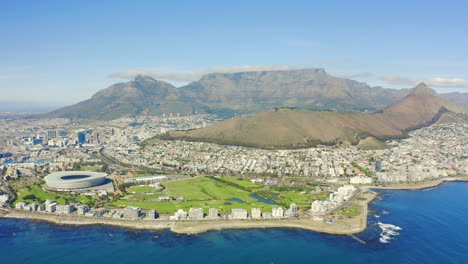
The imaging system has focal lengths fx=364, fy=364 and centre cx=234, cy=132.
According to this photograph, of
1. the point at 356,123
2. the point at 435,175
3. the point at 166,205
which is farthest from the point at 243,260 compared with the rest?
the point at 356,123

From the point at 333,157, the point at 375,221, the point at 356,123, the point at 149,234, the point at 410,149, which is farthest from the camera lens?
the point at 356,123

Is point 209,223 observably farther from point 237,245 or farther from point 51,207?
point 51,207

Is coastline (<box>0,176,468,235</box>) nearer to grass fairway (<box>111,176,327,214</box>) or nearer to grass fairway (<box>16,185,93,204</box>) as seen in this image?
grass fairway (<box>111,176,327,214</box>)

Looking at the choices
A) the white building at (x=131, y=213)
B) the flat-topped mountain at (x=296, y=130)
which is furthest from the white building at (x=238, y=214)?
the flat-topped mountain at (x=296, y=130)

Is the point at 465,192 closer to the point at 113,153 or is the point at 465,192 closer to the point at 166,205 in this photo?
the point at 166,205

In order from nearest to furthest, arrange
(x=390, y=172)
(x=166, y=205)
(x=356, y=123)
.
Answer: (x=166, y=205) < (x=390, y=172) < (x=356, y=123)

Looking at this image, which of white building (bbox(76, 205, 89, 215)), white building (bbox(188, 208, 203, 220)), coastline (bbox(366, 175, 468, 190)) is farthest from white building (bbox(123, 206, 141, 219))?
coastline (bbox(366, 175, 468, 190))
